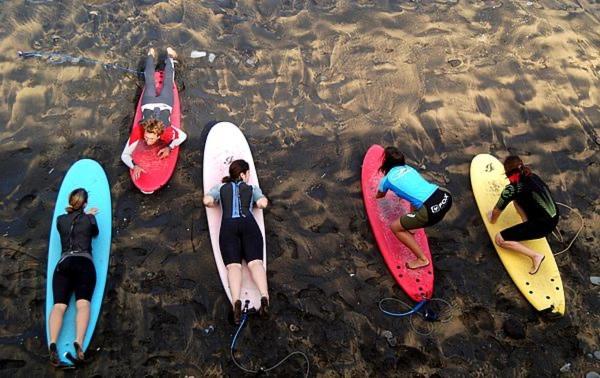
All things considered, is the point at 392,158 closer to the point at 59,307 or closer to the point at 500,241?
the point at 500,241

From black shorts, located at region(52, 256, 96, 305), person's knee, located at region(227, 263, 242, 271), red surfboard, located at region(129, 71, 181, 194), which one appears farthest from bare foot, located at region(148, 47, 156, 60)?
person's knee, located at region(227, 263, 242, 271)

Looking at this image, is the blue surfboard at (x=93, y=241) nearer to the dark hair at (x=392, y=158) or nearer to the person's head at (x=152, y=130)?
the person's head at (x=152, y=130)

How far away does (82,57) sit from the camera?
638 cm

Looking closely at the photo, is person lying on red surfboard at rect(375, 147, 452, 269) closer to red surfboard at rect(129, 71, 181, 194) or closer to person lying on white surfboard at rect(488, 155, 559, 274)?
person lying on white surfboard at rect(488, 155, 559, 274)

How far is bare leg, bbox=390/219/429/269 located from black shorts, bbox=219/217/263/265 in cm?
134

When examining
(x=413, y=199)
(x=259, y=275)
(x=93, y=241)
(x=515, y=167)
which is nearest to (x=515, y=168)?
(x=515, y=167)

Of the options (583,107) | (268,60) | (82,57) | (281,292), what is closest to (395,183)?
(281,292)

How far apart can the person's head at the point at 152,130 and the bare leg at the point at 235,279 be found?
5.66 feet

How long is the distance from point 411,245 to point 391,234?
12.5 inches

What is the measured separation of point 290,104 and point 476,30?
310cm

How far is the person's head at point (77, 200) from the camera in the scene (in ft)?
15.4

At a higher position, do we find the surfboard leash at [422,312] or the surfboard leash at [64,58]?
the surfboard leash at [64,58]

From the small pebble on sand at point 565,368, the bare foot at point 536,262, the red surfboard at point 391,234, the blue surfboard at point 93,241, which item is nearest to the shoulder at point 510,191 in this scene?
the bare foot at point 536,262

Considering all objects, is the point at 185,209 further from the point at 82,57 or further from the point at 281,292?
the point at 82,57
